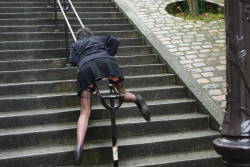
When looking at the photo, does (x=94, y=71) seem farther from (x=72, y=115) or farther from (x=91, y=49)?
(x=72, y=115)

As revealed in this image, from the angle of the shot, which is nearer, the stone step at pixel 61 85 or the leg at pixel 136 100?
the leg at pixel 136 100

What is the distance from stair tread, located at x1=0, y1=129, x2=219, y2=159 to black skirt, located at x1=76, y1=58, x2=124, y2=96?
2.52ft

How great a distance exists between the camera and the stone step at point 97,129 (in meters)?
4.98

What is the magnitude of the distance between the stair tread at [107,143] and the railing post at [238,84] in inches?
125

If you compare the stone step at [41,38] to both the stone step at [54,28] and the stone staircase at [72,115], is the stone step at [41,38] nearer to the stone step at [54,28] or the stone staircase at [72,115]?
the stone staircase at [72,115]

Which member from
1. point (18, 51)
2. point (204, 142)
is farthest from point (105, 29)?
point (204, 142)

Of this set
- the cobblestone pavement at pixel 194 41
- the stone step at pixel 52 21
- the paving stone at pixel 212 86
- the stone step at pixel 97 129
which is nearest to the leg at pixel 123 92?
the stone step at pixel 97 129

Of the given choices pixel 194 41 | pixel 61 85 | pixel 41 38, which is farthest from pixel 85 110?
pixel 194 41

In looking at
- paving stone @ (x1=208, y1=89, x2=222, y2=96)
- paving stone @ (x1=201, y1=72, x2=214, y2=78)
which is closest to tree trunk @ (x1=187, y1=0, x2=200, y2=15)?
paving stone @ (x1=201, y1=72, x2=214, y2=78)

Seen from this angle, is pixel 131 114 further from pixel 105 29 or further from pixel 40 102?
pixel 105 29

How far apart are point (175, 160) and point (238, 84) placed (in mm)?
3269

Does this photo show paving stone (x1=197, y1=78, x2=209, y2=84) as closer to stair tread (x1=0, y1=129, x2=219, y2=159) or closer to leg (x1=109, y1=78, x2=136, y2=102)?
stair tread (x1=0, y1=129, x2=219, y2=159)

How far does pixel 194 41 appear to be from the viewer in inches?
311

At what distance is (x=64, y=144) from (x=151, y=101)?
1652mm
